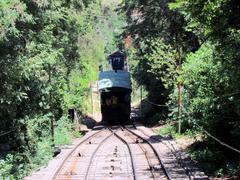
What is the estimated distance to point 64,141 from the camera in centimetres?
2753

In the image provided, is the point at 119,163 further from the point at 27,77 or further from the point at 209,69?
the point at 27,77

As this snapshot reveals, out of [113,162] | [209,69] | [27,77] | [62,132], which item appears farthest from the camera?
[62,132]

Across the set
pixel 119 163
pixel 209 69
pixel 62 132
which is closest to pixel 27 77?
pixel 119 163

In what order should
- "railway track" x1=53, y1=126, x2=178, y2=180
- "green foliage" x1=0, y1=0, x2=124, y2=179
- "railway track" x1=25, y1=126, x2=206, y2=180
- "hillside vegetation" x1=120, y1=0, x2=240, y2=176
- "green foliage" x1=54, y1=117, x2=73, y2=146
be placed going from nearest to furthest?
"hillside vegetation" x1=120, y1=0, x2=240, y2=176 < "green foliage" x1=0, y1=0, x2=124, y2=179 < "railway track" x1=25, y1=126, x2=206, y2=180 < "railway track" x1=53, y1=126, x2=178, y2=180 < "green foliage" x1=54, y1=117, x2=73, y2=146

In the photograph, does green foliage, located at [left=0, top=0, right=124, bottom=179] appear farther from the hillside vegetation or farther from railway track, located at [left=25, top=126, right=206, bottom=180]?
the hillside vegetation

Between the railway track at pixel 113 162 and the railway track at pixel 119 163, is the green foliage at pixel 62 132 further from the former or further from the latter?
the railway track at pixel 119 163

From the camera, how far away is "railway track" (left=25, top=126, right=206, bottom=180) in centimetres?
1698

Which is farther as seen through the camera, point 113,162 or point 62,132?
point 62,132

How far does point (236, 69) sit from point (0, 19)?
6.36 meters

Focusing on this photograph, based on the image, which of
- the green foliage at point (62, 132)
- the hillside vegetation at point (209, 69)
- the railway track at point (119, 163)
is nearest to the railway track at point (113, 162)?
the railway track at point (119, 163)

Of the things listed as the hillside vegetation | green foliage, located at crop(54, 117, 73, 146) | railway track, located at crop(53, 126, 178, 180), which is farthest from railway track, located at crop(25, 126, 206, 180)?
the hillside vegetation

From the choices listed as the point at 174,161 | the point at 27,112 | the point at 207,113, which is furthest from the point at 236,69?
the point at 27,112

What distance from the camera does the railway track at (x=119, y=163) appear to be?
17.0 metres

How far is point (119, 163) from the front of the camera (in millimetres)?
19703
